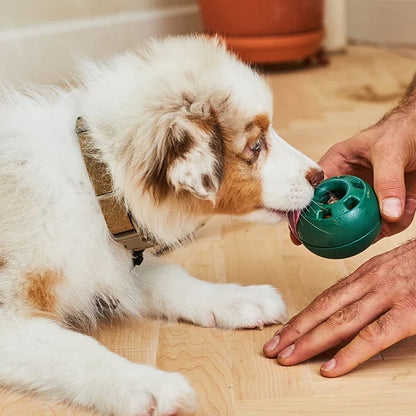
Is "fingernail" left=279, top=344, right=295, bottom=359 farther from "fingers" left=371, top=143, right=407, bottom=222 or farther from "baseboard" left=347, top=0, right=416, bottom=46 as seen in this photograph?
"baseboard" left=347, top=0, right=416, bottom=46

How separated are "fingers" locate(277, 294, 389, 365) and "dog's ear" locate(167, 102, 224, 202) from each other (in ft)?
1.32

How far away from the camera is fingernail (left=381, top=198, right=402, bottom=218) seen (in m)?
1.55

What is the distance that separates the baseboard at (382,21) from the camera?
17.4ft

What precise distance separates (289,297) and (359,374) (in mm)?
443

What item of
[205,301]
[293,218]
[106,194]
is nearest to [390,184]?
[293,218]

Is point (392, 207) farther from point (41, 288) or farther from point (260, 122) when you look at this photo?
point (41, 288)

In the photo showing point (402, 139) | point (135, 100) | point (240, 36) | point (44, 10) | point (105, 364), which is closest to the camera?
point (105, 364)

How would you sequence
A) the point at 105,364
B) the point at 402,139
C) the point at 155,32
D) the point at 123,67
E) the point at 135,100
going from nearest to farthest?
the point at 105,364 < the point at 135,100 < the point at 123,67 < the point at 402,139 < the point at 155,32

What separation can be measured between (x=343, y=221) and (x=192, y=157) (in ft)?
1.26

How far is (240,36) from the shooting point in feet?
16.0

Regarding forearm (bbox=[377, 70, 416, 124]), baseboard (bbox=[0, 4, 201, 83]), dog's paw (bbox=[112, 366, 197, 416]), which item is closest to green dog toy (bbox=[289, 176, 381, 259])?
forearm (bbox=[377, 70, 416, 124])

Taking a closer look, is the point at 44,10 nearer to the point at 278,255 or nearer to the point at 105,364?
the point at 278,255

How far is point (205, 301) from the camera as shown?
5.84 ft

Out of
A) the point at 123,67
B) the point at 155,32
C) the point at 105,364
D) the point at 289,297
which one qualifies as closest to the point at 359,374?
the point at 289,297
